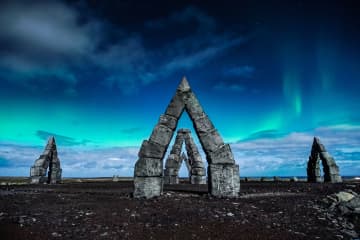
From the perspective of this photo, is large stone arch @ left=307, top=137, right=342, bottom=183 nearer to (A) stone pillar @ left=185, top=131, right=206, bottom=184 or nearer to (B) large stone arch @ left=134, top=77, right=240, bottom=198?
(A) stone pillar @ left=185, top=131, right=206, bottom=184

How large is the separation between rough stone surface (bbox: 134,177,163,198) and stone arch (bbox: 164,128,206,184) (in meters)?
14.4

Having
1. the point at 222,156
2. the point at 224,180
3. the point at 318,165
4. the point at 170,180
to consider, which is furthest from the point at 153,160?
the point at 318,165

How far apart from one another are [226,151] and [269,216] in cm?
380

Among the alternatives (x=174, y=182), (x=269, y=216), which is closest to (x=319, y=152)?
(x=174, y=182)

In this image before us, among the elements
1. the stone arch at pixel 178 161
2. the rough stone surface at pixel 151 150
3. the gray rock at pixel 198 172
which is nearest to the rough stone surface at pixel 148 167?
the rough stone surface at pixel 151 150

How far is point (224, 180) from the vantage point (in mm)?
10789

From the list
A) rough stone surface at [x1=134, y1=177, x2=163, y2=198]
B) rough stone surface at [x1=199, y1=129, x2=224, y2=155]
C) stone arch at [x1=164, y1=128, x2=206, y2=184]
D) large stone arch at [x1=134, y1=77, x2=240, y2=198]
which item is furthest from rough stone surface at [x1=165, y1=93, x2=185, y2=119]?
stone arch at [x1=164, y1=128, x2=206, y2=184]

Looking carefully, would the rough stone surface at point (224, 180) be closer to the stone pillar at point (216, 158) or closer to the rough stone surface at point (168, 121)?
the stone pillar at point (216, 158)

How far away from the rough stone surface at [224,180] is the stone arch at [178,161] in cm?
1458

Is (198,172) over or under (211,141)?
under

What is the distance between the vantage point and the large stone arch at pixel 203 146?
1080cm

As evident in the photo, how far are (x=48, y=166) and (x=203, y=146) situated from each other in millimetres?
20181

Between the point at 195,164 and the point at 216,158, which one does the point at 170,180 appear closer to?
the point at 195,164

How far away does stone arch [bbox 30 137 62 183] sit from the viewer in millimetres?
24547
